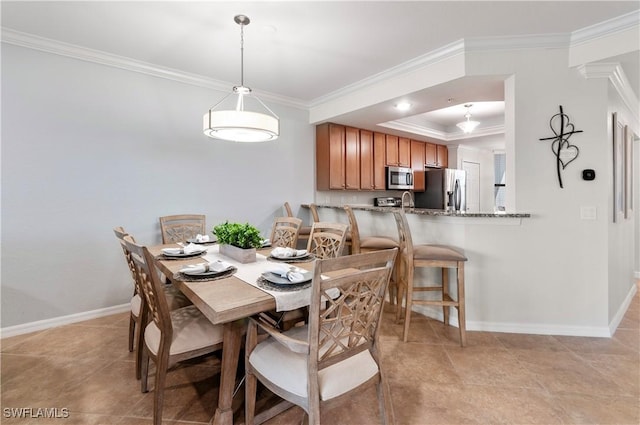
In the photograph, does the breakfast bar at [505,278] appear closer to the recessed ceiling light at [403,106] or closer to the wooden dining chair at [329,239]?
the wooden dining chair at [329,239]

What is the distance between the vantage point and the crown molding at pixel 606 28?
2.28m

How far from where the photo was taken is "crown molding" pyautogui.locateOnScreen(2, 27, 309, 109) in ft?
8.43

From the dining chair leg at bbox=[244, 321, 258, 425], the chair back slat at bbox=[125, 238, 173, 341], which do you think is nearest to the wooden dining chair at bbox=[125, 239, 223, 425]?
the chair back slat at bbox=[125, 238, 173, 341]

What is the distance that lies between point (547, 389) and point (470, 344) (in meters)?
0.61

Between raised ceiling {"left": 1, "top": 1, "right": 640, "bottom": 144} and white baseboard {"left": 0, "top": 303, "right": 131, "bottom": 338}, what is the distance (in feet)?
8.36

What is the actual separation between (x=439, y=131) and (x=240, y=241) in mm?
4851

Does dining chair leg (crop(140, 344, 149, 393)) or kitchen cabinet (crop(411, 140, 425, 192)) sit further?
kitchen cabinet (crop(411, 140, 425, 192))

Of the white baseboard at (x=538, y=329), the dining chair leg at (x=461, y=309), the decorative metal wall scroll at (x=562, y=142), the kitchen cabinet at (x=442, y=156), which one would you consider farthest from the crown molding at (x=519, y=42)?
the kitchen cabinet at (x=442, y=156)

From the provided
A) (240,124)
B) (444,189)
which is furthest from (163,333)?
(444,189)

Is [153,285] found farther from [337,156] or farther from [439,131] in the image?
[439,131]

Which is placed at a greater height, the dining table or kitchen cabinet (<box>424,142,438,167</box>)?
kitchen cabinet (<box>424,142,438,167</box>)

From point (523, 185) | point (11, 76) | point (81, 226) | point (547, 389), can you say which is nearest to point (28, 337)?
point (81, 226)

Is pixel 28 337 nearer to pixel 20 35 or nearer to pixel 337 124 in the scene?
pixel 20 35

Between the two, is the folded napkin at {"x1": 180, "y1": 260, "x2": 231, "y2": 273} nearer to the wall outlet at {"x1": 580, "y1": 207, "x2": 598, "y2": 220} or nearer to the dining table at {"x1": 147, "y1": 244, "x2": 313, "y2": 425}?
the dining table at {"x1": 147, "y1": 244, "x2": 313, "y2": 425}
